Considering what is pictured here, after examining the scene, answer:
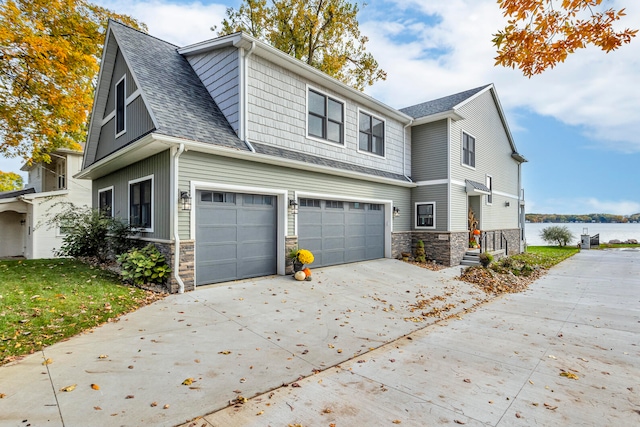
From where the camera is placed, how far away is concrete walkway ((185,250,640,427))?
305cm

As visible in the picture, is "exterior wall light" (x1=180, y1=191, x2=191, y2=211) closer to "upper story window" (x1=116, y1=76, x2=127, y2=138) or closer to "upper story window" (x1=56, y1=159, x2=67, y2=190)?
"upper story window" (x1=116, y1=76, x2=127, y2=138)

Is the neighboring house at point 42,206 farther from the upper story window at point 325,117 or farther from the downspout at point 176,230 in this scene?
the upper story window at point 325,117

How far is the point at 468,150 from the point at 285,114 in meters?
9.70

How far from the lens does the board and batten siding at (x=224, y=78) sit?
8.69m

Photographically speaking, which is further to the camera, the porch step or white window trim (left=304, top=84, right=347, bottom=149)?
the porch step

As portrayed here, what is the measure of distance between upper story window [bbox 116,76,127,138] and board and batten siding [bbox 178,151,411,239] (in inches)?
168

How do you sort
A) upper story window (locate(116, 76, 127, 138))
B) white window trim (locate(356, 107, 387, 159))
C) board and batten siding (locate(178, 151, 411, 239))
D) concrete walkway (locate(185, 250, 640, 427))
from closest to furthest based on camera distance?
concrete walkway (locate(185, 250, 640, 427)) < board and batten siding (locate(178, 151, 411, 239)) < upper story window (locate(116, 76, 127, 138)) < white window trim (locate(356, 107, 387, 159))

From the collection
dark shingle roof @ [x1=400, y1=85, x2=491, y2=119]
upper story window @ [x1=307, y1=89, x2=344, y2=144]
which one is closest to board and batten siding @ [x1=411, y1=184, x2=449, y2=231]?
dark shingle roof @ [x1=400, y1=85, x2=491, y2=119]

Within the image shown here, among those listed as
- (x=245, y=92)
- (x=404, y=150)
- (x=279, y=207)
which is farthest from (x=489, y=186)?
(x=245, y=92)

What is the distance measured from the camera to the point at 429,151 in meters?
14.1

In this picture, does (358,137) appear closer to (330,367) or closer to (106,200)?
(330,367)

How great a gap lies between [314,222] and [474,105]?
10654mm

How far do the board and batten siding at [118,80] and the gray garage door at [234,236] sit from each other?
4470 millimetres

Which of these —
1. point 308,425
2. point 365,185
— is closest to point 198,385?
point 308,425
